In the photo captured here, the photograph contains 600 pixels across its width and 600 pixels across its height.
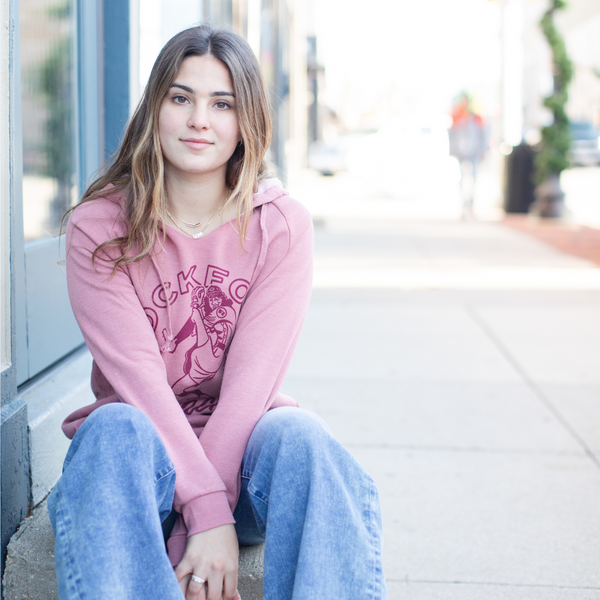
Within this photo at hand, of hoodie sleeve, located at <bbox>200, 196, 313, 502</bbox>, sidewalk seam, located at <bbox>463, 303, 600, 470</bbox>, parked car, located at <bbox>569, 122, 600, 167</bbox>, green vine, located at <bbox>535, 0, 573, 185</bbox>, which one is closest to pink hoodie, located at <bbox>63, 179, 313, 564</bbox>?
hoodie sleeve, located at <bbox>200, 196, 313, 502</bbox>

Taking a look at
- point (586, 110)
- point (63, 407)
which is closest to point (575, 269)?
point (63, 407)

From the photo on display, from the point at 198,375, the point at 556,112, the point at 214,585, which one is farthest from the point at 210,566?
the point at 556,112

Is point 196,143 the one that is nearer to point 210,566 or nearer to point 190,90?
point 190,90

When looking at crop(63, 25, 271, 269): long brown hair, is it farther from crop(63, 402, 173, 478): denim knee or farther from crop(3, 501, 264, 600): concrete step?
crop(3, 501, 264, 600): concrete step

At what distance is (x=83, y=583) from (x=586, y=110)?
4743 centimetres

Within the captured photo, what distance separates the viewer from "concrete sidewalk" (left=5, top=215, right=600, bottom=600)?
8.20 feet

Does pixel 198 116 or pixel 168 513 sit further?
pixel 198 116

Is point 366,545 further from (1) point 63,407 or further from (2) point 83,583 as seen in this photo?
(1) point 63,407

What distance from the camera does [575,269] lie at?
8.00m

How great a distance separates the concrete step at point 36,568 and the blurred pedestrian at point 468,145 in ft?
37.6

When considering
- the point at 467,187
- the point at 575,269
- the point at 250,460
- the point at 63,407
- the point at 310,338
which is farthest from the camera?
the point at 467,187

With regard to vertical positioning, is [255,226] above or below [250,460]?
above

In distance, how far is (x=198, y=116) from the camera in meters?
2.08

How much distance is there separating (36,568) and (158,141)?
46.1 inches
